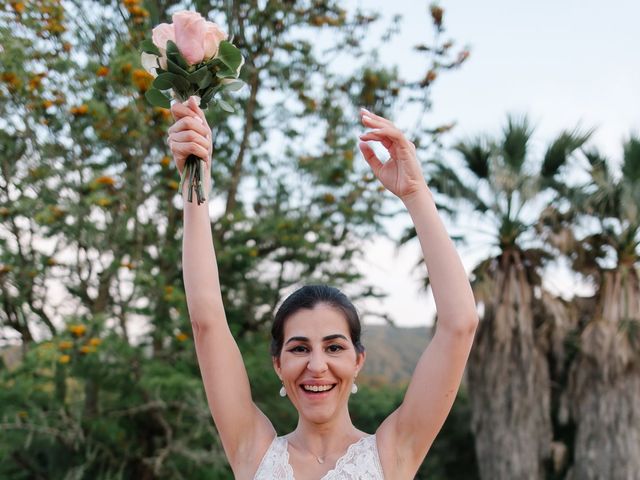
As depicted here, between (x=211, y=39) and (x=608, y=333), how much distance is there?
1010 cm

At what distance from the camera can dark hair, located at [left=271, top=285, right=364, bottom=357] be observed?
1.94 m

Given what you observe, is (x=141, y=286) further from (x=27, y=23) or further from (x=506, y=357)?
(x=506, y=357)

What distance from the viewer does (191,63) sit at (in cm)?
196

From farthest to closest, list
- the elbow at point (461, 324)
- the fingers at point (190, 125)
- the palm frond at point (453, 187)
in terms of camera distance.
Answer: the palm frond at point (453, 187), the fingers at point (190, 125), the elbow at point (461, 324)

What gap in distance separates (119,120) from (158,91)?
561 centimetres

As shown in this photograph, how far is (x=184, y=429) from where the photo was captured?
9219 millimetres

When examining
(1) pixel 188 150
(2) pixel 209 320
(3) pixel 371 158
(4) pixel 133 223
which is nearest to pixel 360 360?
(2) pixel 209 320

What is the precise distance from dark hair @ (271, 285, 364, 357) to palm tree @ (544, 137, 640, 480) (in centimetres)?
971

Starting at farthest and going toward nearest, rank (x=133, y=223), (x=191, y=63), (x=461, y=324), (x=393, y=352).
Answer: (x=393, y=352), (x=133, y=223), (x=191, y=63), (x=461, y=324)

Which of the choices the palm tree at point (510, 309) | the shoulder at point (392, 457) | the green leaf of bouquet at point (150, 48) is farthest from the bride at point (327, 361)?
the palm tree at point (510, 309)

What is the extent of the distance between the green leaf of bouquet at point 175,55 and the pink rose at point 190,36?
12 mm

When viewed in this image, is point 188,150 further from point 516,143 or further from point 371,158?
point 516,143

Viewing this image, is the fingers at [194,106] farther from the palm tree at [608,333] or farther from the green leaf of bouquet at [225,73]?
the palm tree at [608,333]

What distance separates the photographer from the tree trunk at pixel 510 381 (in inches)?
434
